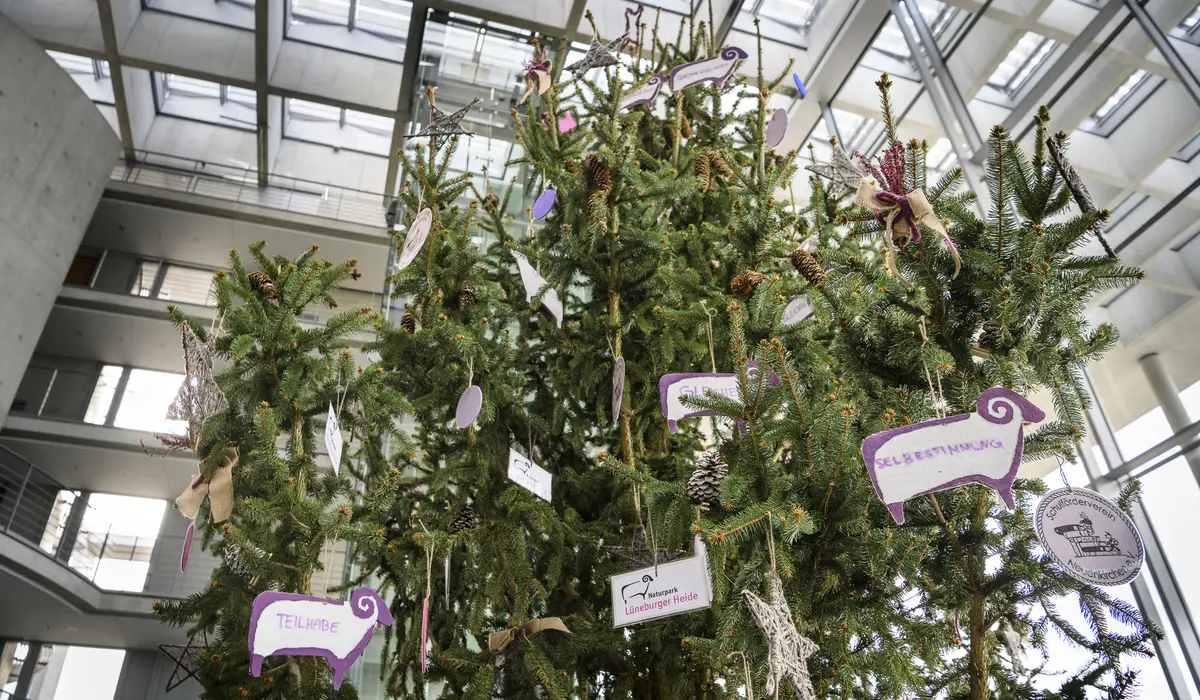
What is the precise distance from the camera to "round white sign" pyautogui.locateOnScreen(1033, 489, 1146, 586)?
5.88 feet

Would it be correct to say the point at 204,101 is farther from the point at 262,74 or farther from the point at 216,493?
the point at 216,493

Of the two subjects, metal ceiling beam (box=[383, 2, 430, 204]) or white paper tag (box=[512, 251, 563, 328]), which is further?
metal ceiling beam (box=[383, 2, 430, 204])

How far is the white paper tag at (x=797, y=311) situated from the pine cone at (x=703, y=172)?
79 cm

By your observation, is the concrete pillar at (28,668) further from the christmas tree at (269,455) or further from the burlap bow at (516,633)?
the burlap bow at (516,633)

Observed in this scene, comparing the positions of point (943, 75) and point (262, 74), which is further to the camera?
point (262, 74)

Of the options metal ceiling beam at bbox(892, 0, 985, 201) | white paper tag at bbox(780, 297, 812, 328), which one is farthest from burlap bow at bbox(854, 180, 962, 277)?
metal ceiling beam at bbox(892, 0, 985, 201)

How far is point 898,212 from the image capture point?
2.00 metres

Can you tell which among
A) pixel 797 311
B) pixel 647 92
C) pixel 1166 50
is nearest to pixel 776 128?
pixel 647 92

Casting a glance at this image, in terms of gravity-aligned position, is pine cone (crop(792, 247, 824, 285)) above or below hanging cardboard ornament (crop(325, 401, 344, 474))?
above

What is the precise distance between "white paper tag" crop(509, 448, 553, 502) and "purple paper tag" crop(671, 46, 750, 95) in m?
1.98

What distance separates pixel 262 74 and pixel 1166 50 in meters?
9.74

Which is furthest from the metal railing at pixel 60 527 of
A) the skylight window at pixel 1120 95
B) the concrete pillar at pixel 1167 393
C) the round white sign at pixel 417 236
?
the skylight window at pixel 1120 95

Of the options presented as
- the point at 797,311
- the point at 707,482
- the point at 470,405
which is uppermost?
the point at 797,311

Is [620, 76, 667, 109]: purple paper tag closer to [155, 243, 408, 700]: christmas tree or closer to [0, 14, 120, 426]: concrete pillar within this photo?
[155, 243, 408, 700]: christmas tree
